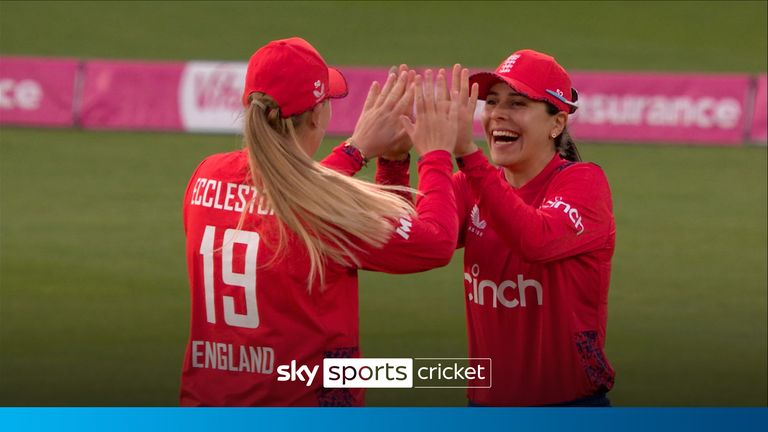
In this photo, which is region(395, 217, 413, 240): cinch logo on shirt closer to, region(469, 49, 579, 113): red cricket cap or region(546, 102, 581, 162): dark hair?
region(469, 49, 579, 113): red cricket cap

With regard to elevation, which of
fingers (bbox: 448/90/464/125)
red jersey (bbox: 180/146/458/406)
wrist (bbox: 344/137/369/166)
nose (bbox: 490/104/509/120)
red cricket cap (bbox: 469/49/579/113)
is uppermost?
red cricket cap (bbox: 469/49/579/113)

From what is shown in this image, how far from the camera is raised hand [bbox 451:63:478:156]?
427 centimetres

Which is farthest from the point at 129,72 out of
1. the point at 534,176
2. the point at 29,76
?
the point at 534,176

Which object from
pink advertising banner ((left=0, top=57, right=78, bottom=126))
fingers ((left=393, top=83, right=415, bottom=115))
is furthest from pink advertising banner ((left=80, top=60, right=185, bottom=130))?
fingers ((left=393, top=83, right=415, bottom=115))

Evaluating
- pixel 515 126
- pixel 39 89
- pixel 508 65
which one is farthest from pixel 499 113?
pixel 39 89

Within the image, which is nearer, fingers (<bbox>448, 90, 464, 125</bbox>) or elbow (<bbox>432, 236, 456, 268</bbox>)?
elbow (<bbox>432, 236, 456, 268</bbox>)

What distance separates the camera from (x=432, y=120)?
167 inches

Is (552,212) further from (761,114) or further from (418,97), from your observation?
(761,114)

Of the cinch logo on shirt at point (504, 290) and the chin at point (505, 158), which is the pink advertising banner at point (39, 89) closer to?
the chin at point (505, 158)

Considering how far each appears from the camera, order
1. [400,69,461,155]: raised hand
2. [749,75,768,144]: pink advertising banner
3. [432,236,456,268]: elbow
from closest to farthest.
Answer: [432,236,456,268]: elbow, [400,69,461,155]: raised hand, [749,75,768,144]: pink advertising banner

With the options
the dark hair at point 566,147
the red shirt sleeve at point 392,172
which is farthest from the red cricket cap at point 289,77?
the dark hair at point 566,147

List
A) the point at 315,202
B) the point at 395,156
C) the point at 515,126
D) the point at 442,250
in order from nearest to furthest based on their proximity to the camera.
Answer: the point at 315,202 < the point at 442,250 < the point at 395,156 < the point at 515,126

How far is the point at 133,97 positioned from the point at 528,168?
17.2 metres

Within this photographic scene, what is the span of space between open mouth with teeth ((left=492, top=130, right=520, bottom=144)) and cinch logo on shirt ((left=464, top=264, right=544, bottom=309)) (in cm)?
50
